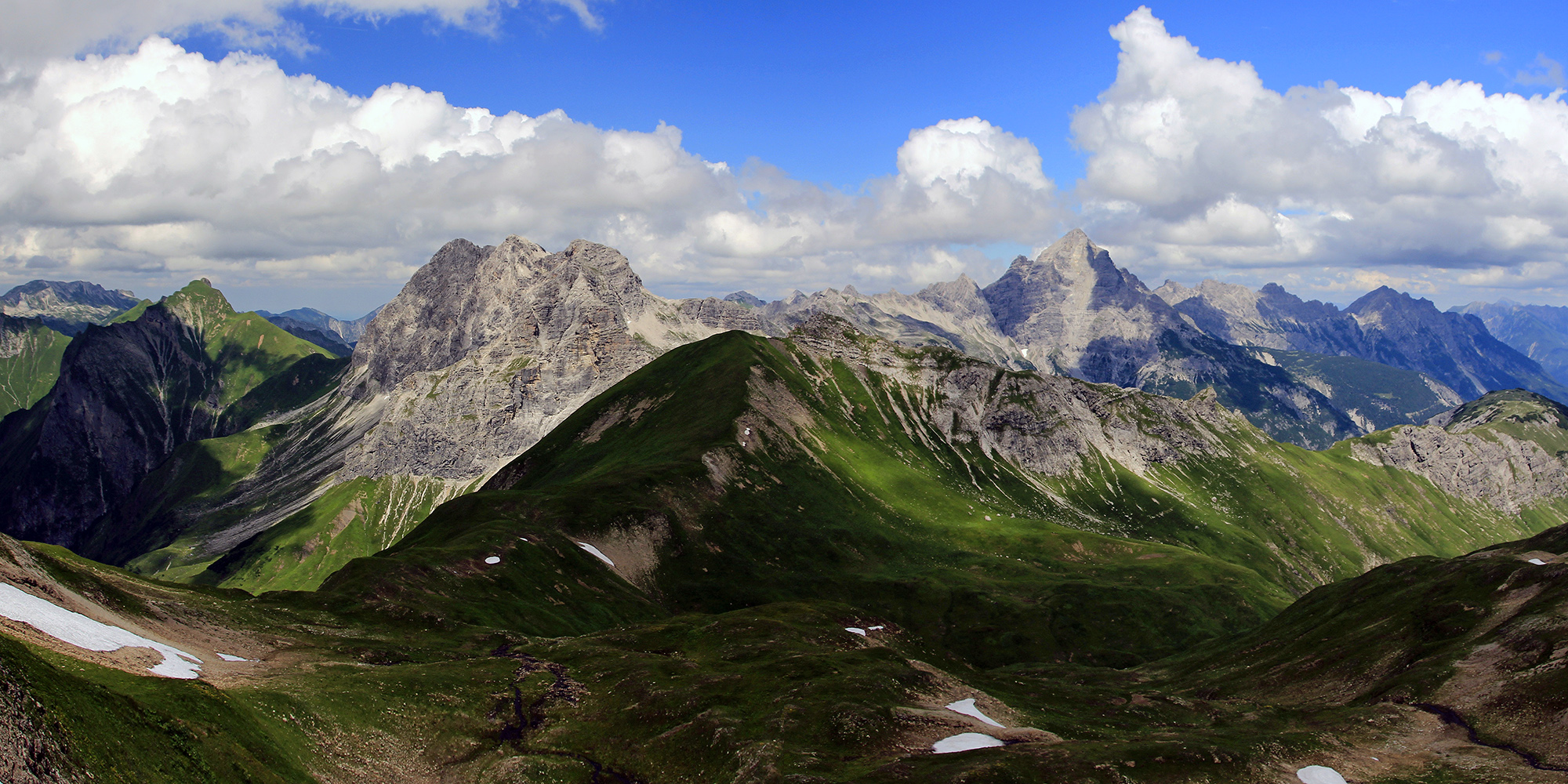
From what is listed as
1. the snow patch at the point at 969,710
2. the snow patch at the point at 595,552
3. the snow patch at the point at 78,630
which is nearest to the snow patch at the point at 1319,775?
the snow patch at the point at 969,710

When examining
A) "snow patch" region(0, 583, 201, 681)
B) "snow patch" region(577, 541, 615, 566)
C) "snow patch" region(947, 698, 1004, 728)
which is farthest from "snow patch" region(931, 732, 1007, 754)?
"snow patch" region(577, 541, 615, 566)

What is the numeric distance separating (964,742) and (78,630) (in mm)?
74543

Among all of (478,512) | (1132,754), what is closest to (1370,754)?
(1132,754)

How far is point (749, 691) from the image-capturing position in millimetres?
91875

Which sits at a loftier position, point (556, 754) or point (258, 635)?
point (258, 635)

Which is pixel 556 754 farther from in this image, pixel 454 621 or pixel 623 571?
pixel 623 571

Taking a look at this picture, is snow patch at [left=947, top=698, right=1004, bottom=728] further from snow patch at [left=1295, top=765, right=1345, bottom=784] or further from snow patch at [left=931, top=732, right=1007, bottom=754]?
snow patch at [left=1295, top=765, right=1345, bottom=784]

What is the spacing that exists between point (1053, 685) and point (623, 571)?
9279 centimetres

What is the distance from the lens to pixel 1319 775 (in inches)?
3059

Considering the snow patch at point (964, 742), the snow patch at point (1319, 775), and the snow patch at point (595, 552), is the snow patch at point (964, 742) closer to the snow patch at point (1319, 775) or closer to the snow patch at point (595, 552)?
the snow patch at point (1319, 775)

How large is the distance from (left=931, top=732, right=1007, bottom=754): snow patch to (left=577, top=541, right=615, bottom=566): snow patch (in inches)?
4332

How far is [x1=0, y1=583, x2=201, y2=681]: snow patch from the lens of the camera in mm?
60125

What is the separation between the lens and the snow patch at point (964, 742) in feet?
260

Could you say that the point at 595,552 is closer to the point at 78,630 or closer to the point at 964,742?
the point at 964,742
